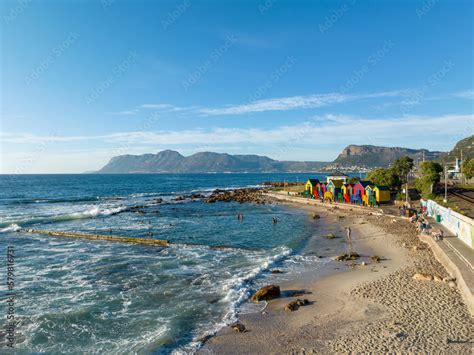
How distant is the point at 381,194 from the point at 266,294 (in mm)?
38768

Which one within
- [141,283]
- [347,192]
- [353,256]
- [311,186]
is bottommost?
[141,283]

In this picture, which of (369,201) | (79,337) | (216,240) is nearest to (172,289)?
(79,337)

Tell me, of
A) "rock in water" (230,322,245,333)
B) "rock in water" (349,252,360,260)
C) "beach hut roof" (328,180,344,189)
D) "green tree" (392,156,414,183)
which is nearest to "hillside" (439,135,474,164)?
"green tree" (392,156,414,183)

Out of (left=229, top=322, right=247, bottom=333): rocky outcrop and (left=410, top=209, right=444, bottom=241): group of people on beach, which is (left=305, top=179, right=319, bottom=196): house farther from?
(left=229, top=322, right=247, bottom=333): rocky outcrop

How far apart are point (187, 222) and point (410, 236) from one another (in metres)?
27.1

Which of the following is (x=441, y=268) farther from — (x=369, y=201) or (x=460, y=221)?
(x=369, y=201)

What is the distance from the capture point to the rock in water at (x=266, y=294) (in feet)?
55.8

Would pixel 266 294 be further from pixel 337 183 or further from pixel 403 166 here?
pixel 403 166

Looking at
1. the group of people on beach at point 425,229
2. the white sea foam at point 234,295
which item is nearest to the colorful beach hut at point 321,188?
the group of people on beach at point 425,229

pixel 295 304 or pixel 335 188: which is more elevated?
pixel 335 188

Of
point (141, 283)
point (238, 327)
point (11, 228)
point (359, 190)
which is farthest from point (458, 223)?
point (11, 228)

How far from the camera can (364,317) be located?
14.3 meters

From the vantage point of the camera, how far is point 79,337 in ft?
45.7

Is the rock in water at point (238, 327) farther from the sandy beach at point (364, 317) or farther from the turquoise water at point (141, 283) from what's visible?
the turquoise water at point (141, 283)
